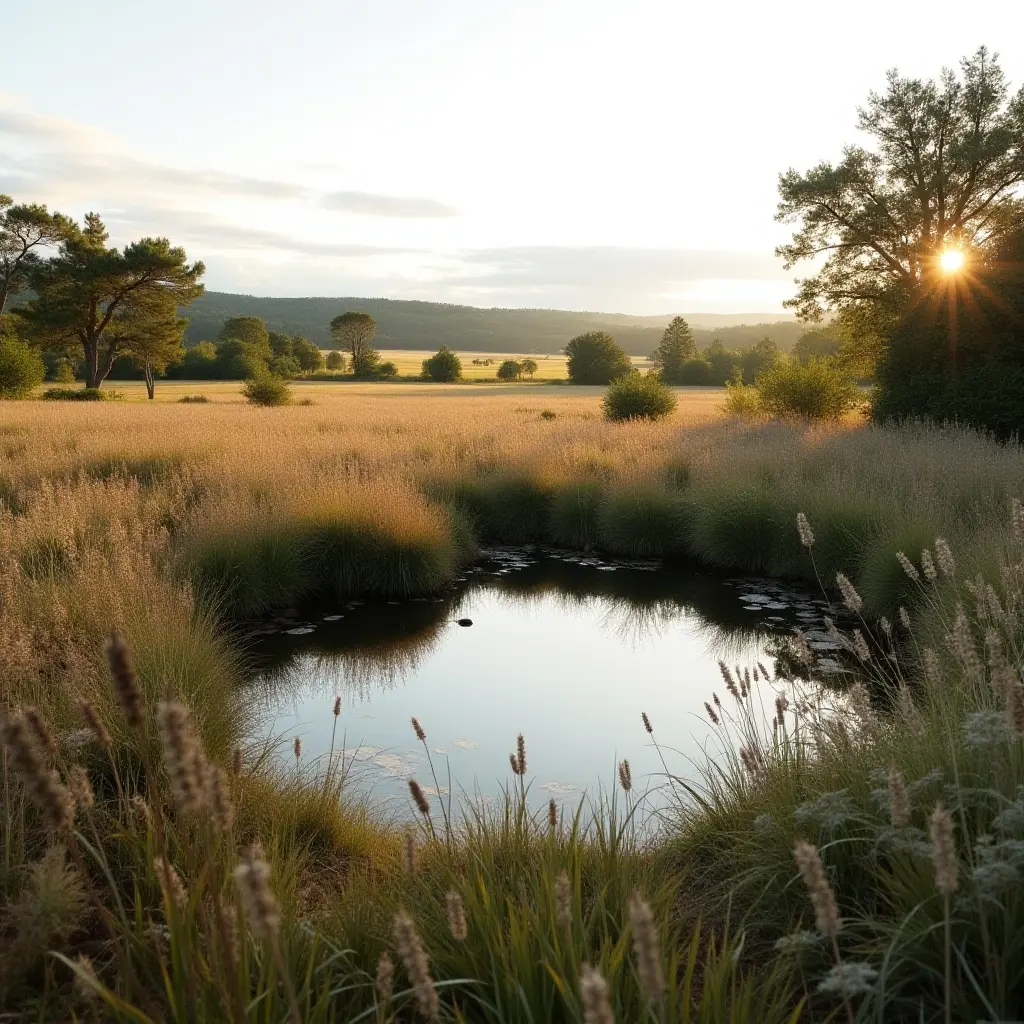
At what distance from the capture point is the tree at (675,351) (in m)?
62.5

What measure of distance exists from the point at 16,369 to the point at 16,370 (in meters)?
0.04

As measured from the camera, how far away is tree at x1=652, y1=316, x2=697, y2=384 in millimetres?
62531

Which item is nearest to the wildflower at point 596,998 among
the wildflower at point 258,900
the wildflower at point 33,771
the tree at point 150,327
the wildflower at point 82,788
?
the wildflower at point 258,900

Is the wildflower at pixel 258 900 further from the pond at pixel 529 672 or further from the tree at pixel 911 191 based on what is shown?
the tree at pixel 911 191

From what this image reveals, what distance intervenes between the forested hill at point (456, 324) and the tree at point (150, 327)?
2782 inches

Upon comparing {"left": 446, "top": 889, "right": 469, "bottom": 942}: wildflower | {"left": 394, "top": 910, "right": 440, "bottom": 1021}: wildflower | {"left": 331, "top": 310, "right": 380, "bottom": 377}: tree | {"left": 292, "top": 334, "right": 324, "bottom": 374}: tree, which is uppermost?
{"left": 331, "top": 310, "right": 380, "bottom": 377}: tree

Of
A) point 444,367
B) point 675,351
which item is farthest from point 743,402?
point 675,351

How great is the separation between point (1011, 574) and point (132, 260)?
39677mm

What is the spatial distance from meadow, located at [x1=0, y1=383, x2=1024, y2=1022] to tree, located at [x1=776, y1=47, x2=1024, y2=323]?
12900 mm

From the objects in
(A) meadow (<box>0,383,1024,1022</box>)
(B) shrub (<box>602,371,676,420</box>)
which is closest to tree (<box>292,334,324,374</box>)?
(B) shrub (<box>602,371,676,420</box>)

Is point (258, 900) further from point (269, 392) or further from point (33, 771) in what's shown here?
point (269, 392)

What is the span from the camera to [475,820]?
12.9 feet

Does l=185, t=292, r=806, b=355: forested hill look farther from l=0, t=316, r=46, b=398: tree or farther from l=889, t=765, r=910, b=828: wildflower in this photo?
l=889, t=765, r=910, b=828: wildflower

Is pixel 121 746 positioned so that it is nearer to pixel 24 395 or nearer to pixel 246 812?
pixel 246 812
